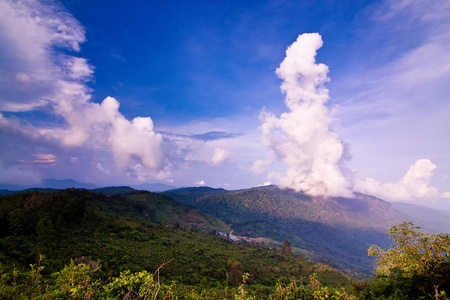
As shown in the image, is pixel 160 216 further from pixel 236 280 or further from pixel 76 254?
pixel 76 254

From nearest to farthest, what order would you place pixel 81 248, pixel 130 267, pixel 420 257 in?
1. pixel 420 257
2. pixel 130 267
3. pixel 81 248

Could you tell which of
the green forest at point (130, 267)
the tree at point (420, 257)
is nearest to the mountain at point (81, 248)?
the green forest at point (130, 267)

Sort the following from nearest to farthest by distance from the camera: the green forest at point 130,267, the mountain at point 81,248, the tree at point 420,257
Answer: the green forest at point 130,267 → the tree at point 420,257 → the mountain at point 81,248

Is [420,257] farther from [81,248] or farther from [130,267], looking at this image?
[81,248]

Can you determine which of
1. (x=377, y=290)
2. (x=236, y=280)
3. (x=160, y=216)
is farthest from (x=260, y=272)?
(x=160, y=216)

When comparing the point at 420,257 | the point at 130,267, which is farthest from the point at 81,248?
the point at 420,257

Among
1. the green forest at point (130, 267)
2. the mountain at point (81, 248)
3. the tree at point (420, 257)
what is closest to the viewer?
the green forest at point (130, 267)

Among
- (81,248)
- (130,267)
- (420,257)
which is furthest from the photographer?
(81,248)

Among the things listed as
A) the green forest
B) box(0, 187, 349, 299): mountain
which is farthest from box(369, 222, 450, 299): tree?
box(0, 187, 349, 299): mountain

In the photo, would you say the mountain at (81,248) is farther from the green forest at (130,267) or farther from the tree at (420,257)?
the tree at (420,257)

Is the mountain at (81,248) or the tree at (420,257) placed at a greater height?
the tree at (420,257)

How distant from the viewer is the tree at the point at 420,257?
1059cm

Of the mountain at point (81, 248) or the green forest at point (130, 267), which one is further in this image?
the mountain at point (81, 248)

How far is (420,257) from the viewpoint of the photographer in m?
10.8
